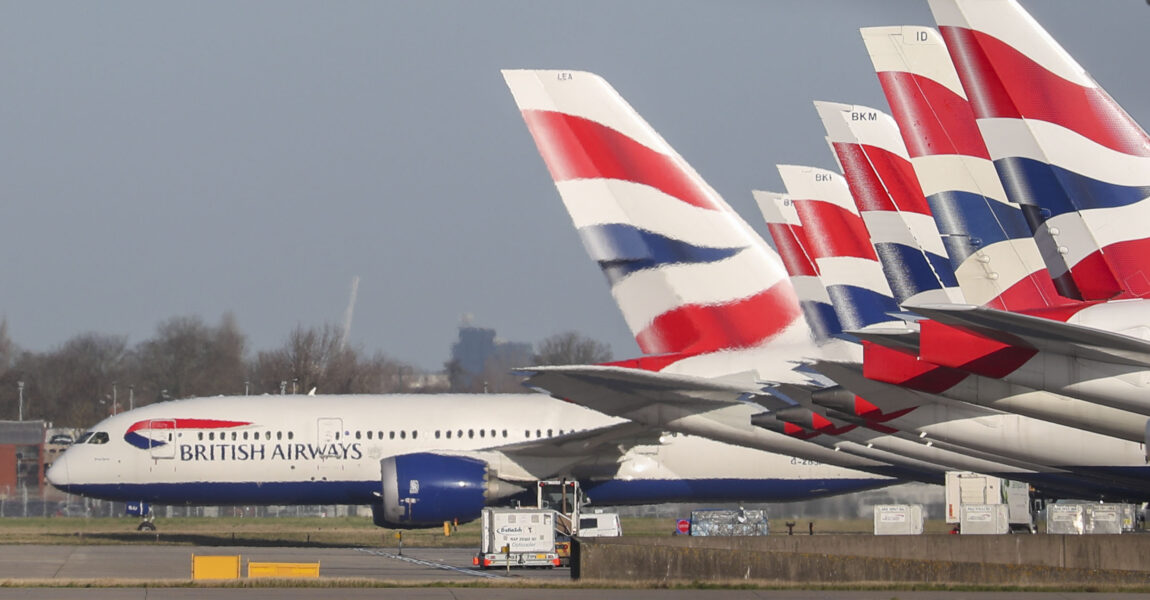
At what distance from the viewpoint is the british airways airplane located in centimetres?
3753

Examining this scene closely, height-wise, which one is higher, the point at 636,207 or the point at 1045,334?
the point at 636,207

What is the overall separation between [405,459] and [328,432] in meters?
2.88

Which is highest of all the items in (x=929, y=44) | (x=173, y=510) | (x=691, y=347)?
(x=929, y=44)

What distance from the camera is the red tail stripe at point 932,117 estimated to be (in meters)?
16.4

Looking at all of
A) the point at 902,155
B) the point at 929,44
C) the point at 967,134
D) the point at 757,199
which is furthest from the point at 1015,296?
the point at 757,199

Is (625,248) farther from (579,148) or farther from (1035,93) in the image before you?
(1035,93)

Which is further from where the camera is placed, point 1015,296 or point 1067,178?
point 1015,296

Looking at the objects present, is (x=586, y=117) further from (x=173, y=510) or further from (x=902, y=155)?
(x=173, y=510)

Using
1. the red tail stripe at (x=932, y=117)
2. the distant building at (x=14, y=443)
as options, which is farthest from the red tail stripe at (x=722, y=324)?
the distant building at (x=14, y=443)

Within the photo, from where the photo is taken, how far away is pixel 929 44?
16.7m

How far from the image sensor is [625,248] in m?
21.8

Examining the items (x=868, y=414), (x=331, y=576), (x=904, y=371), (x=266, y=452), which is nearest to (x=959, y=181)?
(x=904, y=371)

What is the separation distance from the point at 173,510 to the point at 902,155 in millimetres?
47284

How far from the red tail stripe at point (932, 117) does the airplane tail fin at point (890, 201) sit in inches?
90.2
